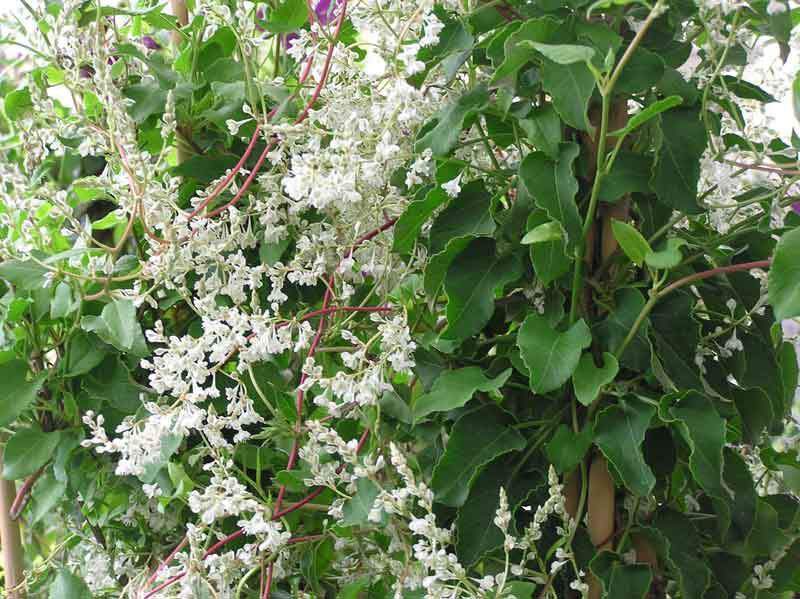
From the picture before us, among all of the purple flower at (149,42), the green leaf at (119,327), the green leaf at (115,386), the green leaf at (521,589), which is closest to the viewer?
the green leaf at (521,589)

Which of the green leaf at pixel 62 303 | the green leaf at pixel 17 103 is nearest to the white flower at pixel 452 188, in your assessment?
the green leaf at pixel 62 303

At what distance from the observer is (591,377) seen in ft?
2.26

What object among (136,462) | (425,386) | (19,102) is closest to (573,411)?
(425,386)

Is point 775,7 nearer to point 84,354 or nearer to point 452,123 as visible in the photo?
point 452,123

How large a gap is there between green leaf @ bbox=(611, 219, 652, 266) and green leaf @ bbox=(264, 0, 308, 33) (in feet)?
1.23

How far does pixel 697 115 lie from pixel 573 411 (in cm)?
25

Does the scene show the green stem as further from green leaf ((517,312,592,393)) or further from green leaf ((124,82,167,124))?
green leaf ((124,82,167,124))

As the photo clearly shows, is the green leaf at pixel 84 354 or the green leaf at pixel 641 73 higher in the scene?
the green leaf at pixel 641 73

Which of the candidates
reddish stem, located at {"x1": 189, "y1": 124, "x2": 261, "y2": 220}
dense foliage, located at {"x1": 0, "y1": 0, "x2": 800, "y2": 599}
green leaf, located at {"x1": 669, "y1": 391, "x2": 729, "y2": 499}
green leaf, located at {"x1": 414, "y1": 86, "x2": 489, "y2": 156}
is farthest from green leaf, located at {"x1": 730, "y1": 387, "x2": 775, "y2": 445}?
reddish stem, located at {"x1": 189, "y1": 124, "x2": 261, "y2": 220}

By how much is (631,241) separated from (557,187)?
0.07 metres

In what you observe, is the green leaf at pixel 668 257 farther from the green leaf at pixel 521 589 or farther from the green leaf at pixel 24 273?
the green leaf at pixel 24 273

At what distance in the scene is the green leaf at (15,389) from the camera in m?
0.88

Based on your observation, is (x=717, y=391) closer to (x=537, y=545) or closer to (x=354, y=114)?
(x=537, y=545)

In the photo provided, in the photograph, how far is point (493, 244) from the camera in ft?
2.52
